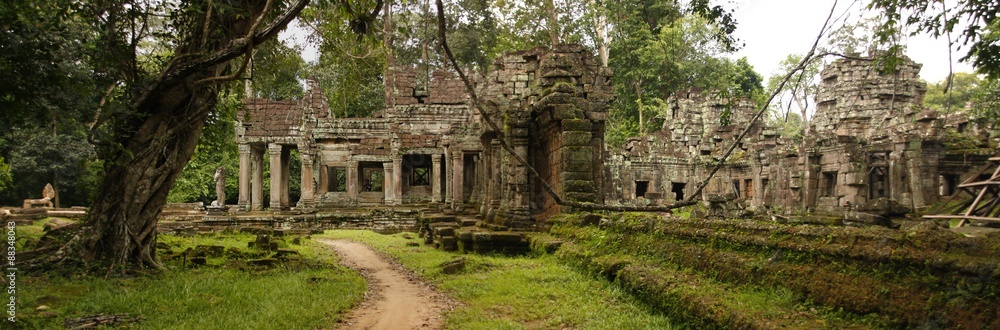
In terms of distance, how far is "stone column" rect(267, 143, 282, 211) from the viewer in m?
21.9

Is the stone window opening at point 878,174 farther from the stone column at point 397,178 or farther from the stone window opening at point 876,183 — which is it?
the stone column at point 397,178

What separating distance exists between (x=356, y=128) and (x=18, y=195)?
14.6m

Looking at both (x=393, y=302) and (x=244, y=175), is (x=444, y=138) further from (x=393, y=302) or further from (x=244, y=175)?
(x=393, y=302)

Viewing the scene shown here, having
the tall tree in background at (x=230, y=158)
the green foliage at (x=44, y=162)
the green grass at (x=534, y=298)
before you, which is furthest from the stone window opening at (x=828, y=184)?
the green foliage at (x=44, y=162)

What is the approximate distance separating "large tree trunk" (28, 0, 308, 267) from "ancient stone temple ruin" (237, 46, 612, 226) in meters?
5.34

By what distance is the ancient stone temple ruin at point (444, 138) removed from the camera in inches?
449

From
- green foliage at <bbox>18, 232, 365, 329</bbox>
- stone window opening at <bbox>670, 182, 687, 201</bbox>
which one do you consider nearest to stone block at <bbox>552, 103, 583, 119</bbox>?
green foliage at <bbox>18, 232, 365, 329</bbox>

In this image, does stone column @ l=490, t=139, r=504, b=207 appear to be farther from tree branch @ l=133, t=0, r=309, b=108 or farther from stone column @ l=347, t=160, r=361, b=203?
stone column @ l=347, t=160, r=361, b=203

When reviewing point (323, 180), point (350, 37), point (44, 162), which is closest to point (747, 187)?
point (323, 180)

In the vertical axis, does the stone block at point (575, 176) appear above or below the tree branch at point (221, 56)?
below

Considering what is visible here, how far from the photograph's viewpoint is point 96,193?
752 centimetres

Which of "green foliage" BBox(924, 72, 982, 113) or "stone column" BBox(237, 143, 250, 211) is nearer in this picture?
"stone column" BBox(237, 143, 250, 211)

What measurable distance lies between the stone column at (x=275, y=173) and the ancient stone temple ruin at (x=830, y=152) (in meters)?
12.9

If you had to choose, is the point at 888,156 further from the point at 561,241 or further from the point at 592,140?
the point at 561,241
